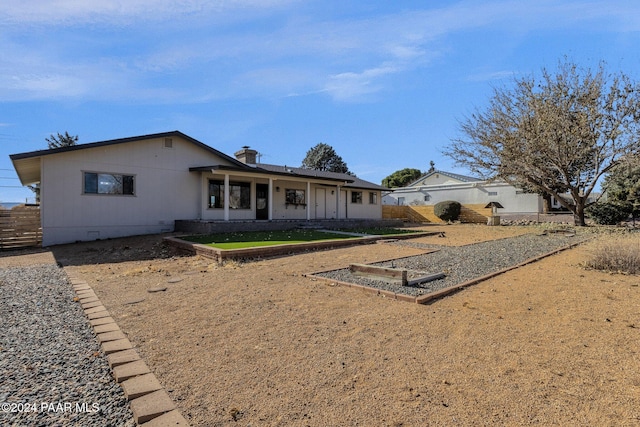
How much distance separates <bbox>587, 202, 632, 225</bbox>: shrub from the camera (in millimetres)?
21828

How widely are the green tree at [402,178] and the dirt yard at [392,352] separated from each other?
51758mm

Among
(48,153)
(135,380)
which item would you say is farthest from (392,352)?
(48,153)

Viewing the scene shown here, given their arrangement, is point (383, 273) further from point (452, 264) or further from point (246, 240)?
point (246, 240)

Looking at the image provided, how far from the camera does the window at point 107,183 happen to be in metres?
13.5

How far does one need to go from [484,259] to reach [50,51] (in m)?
15.4

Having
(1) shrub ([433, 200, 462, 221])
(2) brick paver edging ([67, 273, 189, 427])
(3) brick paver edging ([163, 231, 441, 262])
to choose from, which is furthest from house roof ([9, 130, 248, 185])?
(1) shrub ([433, 200, 462, 221])

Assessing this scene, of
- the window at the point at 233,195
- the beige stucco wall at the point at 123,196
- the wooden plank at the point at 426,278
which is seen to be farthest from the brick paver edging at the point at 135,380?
the window at the point at 233,195

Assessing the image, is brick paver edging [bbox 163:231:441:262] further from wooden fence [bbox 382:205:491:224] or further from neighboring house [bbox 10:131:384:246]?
wooden fence [bbox 382:205:491:224]

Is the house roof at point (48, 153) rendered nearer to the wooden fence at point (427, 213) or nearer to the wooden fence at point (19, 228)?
the wooden fence at point (19, 228)

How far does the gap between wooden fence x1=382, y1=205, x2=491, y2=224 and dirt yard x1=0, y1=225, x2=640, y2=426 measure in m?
23.5

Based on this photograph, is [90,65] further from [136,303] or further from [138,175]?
[136,303]

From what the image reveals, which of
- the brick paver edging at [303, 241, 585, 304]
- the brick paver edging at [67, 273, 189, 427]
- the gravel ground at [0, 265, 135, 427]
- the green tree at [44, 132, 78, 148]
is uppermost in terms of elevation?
the green tree at [44, 132, 78, 148]

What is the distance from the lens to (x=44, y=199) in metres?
12.5

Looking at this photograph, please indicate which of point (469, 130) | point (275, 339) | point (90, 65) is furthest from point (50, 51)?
point (469, 130)
